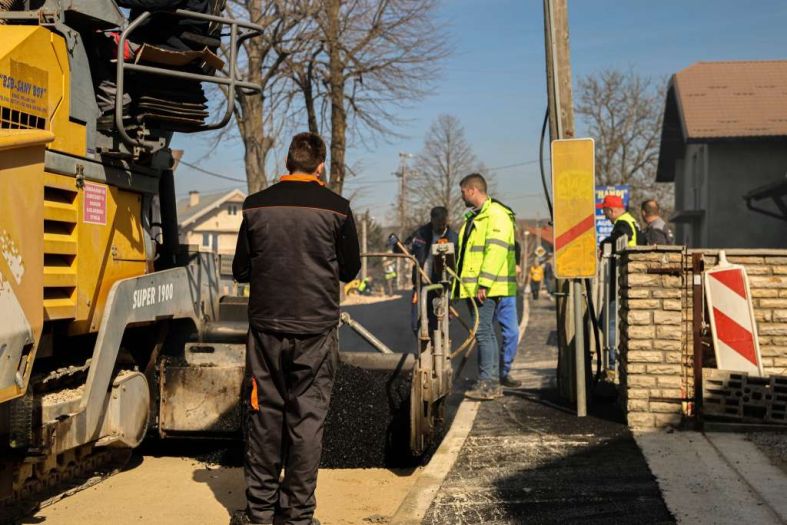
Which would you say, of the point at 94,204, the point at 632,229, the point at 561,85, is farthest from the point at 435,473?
the point at 632,229

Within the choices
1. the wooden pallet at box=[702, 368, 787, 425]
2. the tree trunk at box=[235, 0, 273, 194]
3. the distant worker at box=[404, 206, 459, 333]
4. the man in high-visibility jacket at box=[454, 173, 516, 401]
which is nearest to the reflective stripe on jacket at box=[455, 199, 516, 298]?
the man in high-visibility jacket at box=[454, 173, 516, 401]

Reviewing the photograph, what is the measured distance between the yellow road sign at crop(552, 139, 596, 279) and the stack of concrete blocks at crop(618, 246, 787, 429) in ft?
2.22

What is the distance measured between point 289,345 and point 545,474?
197cm

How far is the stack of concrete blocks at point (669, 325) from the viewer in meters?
7.02

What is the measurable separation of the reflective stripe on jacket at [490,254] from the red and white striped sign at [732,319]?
208cm

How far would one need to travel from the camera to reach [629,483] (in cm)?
552

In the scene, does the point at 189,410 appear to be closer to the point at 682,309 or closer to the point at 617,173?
the point at 682,309

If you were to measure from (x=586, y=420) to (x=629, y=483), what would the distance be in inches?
77.6

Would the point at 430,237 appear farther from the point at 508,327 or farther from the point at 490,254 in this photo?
the point at 490,254

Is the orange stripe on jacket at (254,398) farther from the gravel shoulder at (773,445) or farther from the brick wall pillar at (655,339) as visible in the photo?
the brick wall pillar at (655,339)

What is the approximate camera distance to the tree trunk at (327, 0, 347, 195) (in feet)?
72.1

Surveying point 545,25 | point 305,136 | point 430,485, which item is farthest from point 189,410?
point 545,25

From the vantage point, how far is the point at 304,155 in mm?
5016

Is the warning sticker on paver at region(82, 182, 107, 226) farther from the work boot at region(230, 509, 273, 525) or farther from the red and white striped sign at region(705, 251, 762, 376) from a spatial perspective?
the red and white striped sign at region(705, 251, 762, 376)
